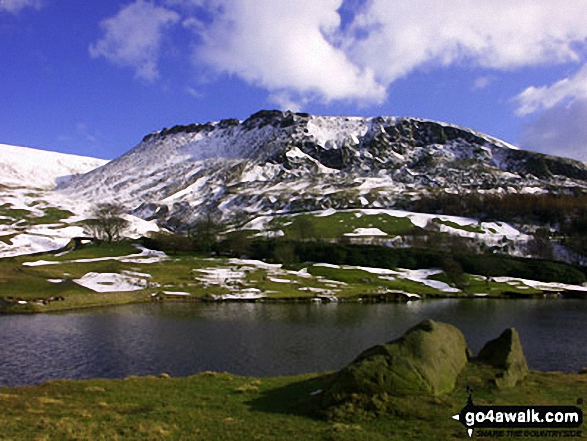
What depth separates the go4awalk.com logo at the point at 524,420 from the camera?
19969 millimetres

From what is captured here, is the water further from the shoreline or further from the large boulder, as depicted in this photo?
the large boulder

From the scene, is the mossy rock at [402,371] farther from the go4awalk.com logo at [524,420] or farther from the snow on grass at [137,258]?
the snow on grass at [137,258]

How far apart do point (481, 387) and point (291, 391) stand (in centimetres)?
1173

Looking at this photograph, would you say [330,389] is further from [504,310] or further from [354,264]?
[354,264]

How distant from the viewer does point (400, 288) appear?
13250 cm

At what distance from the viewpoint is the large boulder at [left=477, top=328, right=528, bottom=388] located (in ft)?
93.1

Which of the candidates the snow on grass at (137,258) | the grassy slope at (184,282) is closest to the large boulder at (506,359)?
the grassy slope at (184,282)

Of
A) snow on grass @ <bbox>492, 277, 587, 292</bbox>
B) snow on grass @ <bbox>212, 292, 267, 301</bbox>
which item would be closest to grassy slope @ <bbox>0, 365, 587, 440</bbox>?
snow on grass @ <bbox>212, 292, 267, 301</bbox>

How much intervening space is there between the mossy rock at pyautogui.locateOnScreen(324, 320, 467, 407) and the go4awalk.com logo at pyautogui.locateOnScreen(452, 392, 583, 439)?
3089 millimetres

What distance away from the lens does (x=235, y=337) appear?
63.9 metres

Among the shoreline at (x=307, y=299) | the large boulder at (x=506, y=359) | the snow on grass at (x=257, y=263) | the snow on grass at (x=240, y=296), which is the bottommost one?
the shoreline at (x=307, y=299)

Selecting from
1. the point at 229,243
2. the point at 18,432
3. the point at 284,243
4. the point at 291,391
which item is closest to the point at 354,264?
the point at 284,243

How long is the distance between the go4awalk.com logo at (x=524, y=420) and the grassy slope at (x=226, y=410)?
2.73ft

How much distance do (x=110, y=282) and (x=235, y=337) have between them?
212ft
